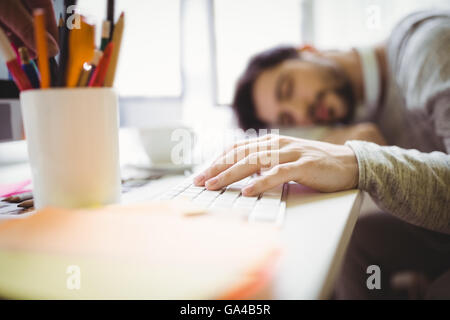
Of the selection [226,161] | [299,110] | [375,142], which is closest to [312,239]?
[226,161]

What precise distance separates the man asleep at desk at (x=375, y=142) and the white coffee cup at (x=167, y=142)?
0.20 m

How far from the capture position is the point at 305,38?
158 cm

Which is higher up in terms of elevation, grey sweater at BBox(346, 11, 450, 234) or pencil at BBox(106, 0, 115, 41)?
pencil at BBox(106, 0, 115, 41)

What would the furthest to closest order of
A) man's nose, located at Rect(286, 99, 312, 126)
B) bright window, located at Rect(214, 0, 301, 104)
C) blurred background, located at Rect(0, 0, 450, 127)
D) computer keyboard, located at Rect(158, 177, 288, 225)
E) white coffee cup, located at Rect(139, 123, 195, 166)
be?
1. bright window, located at Rect(214, 0, 301, 104)
2. blurred background, located at Rect(0, 0, 450, 127)
3. man's nose, located at Rect(286, 99, 312, 126)
4. white coffee cup, located at Rect(139, 123, 195, 166)
5. computer keyboard, located at Rect(158, 177, 288, 225)

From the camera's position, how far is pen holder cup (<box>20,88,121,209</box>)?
315 millimetres

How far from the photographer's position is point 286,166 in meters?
0.40

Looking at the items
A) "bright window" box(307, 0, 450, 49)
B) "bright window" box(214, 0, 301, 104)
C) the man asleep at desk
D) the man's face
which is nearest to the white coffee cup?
the man asleep at desk

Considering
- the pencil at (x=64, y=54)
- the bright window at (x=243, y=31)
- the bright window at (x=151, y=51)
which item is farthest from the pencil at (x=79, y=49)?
the bright window at (x=243, y=31)

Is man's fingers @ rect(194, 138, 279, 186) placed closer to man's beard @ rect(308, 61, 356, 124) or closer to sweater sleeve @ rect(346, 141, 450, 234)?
sweater sleeve @ rect(346, 141, 450, 234)

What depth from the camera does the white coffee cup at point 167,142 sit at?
667 millimetres

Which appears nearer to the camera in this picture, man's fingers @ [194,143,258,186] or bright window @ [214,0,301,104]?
man's fingers @ [194,143,258,186]

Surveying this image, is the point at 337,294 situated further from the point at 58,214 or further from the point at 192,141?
the point at 58,214

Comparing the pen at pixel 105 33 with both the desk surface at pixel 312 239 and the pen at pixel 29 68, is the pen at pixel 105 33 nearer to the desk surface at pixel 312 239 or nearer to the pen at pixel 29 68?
the pen at pixel 29 68
